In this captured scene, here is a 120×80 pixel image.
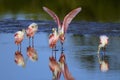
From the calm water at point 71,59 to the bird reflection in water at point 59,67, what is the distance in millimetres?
91

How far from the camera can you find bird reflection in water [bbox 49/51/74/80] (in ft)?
35.6

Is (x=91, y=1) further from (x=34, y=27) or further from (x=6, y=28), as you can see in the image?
(x=34, y=27)

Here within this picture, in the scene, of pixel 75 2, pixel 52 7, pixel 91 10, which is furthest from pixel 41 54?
pixel 75 2

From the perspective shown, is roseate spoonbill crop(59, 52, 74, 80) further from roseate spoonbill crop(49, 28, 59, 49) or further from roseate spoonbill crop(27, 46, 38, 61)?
roseate spoonbill crop(27, 46, 38, 61)

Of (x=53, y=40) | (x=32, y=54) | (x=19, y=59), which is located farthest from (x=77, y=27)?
(x=19, y=59)

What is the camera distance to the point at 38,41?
16000 mm

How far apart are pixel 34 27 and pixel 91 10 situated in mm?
10345

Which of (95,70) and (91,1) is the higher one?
(91,1)

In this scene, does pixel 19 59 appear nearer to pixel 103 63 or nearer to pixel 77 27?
pixel 103 63

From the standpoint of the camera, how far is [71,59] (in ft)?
42.4

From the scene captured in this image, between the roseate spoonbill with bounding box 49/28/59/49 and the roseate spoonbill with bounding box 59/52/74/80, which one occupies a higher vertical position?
the roseate spoonbill with bounding box 49/28/59/49

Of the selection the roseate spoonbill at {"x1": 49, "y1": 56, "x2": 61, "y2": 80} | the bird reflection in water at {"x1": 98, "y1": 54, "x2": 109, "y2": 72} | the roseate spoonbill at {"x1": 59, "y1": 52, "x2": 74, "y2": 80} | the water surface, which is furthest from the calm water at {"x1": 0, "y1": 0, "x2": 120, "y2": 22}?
the roseate spoonbill at {"x1": 49, "y1": 56, "x2": 61, "y2": 80}

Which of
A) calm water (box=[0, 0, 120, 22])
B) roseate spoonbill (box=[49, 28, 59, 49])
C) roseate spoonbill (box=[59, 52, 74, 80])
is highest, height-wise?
calm water (box=[0, 0, 120, 22])

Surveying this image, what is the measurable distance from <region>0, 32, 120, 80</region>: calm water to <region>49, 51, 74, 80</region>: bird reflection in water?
0.30 ft
